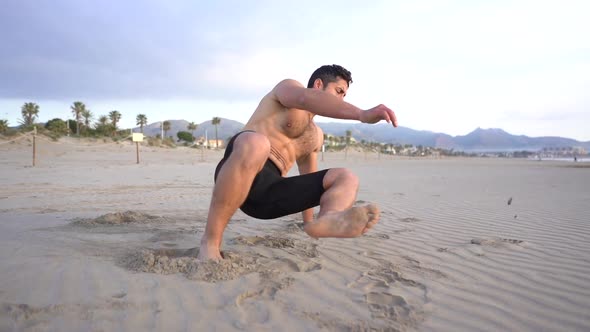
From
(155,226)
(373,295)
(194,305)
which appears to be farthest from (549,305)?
(155,226)

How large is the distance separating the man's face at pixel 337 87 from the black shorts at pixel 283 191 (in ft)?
1.86

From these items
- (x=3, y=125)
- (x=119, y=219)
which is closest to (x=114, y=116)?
(x=3, y=125)

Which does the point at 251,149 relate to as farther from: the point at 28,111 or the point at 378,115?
the point at 28,111

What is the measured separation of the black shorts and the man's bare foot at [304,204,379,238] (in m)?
0.48

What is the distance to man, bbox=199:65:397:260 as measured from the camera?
83.0 inches

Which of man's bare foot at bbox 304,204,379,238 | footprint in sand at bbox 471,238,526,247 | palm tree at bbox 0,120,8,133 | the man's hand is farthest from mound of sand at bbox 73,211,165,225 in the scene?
palm tree at bbox 0,120,8,133

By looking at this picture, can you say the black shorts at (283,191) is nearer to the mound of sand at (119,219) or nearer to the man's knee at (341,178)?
the man's knee at (341,178)

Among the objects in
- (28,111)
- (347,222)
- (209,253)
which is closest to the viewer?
(347,222)

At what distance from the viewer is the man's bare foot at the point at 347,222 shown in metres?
1.88

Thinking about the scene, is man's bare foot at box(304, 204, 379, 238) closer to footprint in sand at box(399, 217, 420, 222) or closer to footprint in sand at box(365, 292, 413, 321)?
footprint in sand at box(365, 292, 413, 321)

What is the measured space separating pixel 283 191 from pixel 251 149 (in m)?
0.40

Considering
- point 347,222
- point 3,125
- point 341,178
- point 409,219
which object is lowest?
point 409,219

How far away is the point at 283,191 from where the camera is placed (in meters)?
2.53

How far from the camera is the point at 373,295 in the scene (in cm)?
212
